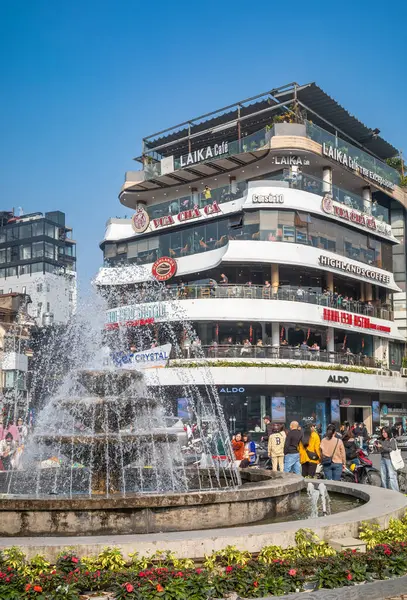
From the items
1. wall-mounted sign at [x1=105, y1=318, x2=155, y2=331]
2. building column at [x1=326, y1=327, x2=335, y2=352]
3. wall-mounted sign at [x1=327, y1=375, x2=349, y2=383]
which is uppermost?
wall-mounted sign at [x1=105, y1=318, x2=155, y2=331]

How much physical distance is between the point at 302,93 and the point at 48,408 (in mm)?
37170

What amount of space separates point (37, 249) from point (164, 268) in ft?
169

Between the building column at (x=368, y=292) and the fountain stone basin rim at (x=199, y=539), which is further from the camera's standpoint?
the building column at (x=368, y=292)

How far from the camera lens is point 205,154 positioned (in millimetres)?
45625

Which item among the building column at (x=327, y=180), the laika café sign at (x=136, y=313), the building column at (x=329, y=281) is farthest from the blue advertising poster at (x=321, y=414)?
the building column at (x=327, y=180)

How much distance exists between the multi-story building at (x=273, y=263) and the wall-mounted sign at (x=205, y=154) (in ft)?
0.39

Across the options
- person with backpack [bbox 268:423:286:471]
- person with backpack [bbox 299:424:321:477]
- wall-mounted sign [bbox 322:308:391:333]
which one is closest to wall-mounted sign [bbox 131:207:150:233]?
wall-mounted sign [bbox 322:308:391:333]

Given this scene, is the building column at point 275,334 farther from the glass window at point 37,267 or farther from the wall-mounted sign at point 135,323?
the glass window at point 37,267

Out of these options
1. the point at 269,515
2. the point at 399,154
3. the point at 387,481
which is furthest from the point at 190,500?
the point at 399,154

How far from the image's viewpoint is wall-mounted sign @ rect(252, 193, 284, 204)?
41.5 metres

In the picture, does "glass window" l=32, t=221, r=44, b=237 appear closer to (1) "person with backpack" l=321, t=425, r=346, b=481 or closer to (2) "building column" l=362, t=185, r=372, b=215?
(2) "building column" l=362, t=185, r=372, b=215

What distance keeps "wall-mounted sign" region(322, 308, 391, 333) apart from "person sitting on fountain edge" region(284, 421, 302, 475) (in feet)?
89.4

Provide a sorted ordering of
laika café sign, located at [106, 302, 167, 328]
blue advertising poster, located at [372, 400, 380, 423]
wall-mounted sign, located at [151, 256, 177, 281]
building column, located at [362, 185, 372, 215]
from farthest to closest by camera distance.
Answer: building column, located at [362, 185, 372, 215]
blue advertising poster, located at [372, 400, 380, 423]
wall-mounted sign, located at [151, 256, 177, 281]
laika café sign, located at [106, 302, 167, 328]

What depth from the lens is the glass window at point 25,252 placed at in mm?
92688
